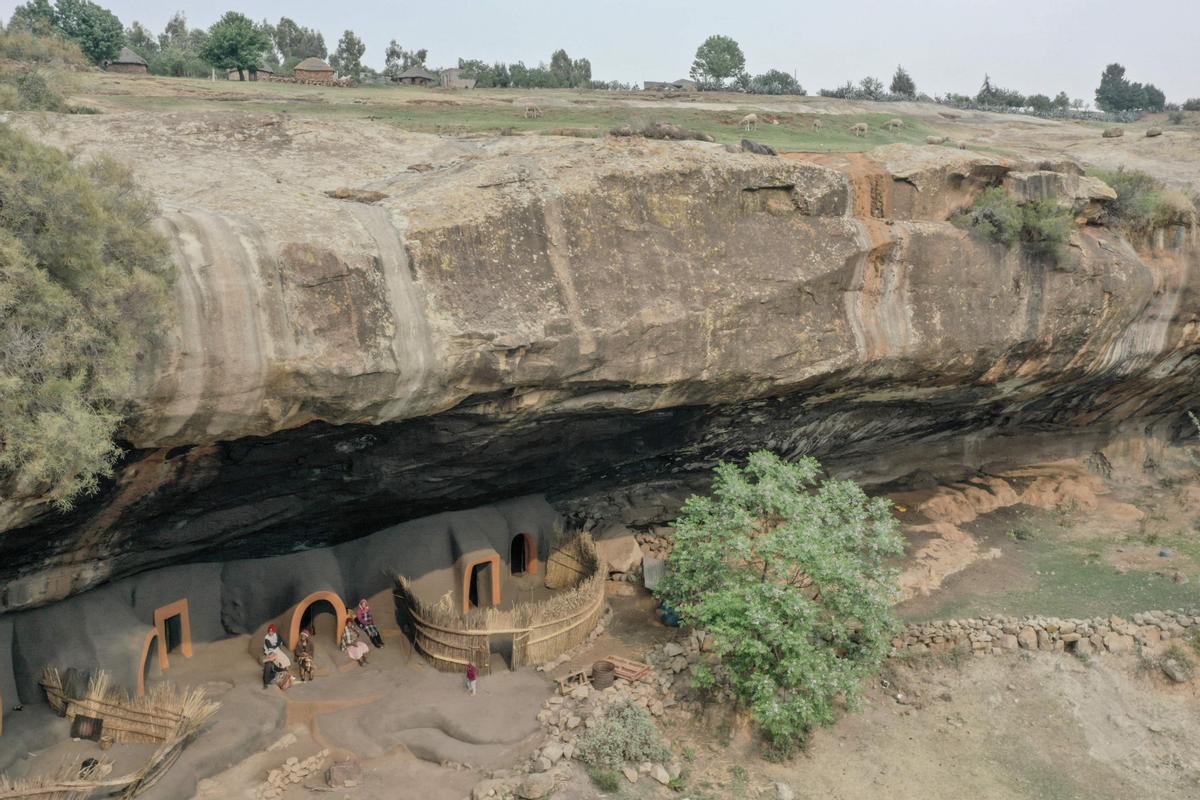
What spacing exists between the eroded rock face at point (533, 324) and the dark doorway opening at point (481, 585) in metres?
1.14

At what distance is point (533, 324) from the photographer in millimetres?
10203

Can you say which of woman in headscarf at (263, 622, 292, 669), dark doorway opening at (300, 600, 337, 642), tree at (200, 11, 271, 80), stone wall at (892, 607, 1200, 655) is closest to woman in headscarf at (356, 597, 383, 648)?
dark doorway opening at (300, 600, 337, 642)

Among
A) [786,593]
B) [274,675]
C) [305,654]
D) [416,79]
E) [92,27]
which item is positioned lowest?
[274,675]

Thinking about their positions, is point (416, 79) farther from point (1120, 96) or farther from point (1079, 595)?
point (1120, 96)

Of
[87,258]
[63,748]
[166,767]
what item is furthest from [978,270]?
[63,748]

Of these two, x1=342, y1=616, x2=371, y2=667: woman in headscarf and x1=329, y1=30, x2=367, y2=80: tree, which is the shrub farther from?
x1=329, y1=30, x2=367, y2=80: tree

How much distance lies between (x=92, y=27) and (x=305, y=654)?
32.1 meters

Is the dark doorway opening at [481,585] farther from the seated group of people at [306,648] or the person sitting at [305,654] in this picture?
the person sitting at [305,654]

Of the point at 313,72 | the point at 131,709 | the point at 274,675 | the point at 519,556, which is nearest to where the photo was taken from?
the point at 131,709

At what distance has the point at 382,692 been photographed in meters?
12.1

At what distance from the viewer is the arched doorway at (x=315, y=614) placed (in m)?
12.6

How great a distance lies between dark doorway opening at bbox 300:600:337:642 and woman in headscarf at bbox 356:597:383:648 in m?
0.38

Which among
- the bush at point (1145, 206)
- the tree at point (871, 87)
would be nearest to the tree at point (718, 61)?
the tree at point (871, 87)

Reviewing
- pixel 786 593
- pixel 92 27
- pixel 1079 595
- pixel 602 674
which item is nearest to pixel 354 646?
pixel 602 674
